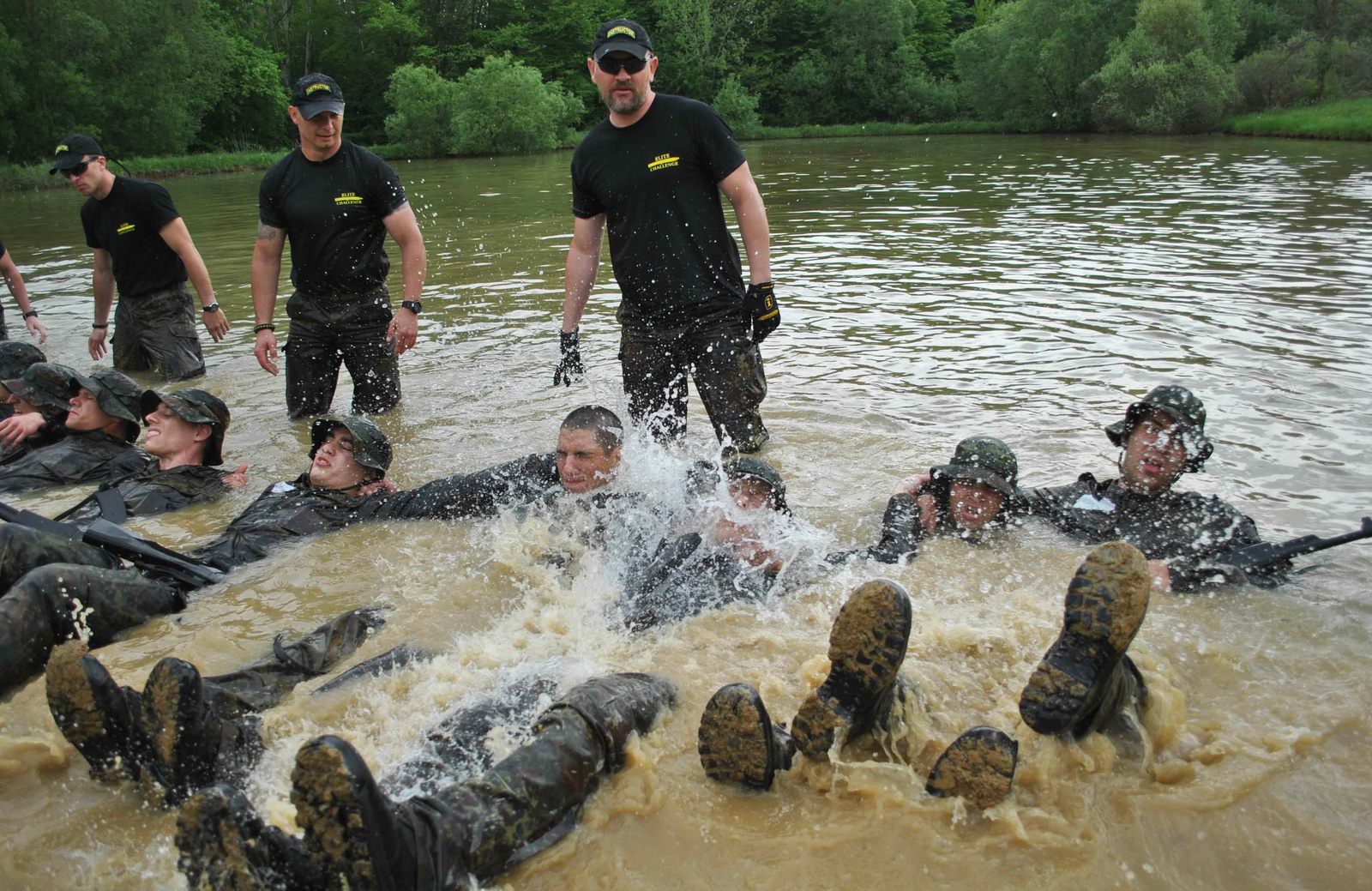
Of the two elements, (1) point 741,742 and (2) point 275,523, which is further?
(2) point 275,523

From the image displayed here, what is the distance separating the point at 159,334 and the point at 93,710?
7.03 m

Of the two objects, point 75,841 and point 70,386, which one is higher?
point 70,386

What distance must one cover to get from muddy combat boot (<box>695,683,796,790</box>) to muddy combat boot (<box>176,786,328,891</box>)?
1.22m

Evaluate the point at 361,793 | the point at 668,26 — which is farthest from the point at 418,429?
the point at 668,26

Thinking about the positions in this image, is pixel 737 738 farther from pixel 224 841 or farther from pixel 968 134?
pixel 968 134

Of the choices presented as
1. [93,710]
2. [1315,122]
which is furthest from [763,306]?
[1315,122]

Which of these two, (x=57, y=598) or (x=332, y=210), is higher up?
(x=332, y=210)

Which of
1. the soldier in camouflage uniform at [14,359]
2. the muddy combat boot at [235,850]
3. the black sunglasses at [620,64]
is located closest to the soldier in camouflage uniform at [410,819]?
the muddy combat boot at [235,850]

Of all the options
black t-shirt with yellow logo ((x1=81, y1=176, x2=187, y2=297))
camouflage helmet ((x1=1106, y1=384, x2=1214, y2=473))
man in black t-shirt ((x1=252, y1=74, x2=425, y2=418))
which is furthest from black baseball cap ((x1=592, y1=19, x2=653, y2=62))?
black t-shirt with yellow logo ((x1=81, y1=176, x2=187, y2=297))

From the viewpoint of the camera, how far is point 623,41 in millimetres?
5309

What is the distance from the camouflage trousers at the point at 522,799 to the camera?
2.75 metres

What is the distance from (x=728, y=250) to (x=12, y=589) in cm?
395

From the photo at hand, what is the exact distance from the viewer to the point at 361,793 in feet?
8.03

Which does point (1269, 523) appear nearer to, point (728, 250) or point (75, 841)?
point (728, 250)
